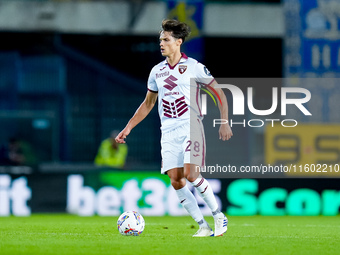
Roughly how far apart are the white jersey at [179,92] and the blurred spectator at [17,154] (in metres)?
8.59

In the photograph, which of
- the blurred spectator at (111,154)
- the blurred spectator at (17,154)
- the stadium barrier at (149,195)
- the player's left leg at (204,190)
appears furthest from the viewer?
the blurred spectator at (111,154)

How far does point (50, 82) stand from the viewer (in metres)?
23.6

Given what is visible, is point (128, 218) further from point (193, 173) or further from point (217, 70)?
point (217, 70)

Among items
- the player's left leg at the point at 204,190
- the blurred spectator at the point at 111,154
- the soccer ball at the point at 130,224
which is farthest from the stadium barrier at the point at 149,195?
the player's left leg at the point at 204,190

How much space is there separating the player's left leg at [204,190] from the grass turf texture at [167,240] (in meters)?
0.14

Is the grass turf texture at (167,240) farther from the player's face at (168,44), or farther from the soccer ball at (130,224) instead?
the player's face at (168,44)

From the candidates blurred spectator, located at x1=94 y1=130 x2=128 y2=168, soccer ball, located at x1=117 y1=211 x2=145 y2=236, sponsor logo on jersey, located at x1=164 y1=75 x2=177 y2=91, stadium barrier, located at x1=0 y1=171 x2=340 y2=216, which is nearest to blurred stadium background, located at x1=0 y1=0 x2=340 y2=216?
stadium barrier, located at x1=0 y1=171 x2=340 y2=216

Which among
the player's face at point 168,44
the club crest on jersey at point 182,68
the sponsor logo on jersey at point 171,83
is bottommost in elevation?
the sponsor logo on jersey at point 171,83

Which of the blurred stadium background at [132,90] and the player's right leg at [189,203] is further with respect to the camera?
the blurred stadium background at [132,90]

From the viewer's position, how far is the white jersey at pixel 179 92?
9000 mm

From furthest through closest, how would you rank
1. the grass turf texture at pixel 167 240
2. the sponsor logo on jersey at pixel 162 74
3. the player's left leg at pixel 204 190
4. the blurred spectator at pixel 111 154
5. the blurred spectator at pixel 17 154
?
the blurred spectator at pixel 111 154 → the blurred spectator at pixel 17 154 → the sponsor logo on jersey at pixel 162 74 → the player's left leg at pixel 204 190 → the grass turf texture at pixel 167 240

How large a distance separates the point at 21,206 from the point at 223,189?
141 inches

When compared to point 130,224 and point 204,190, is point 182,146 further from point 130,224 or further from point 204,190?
point 130,224

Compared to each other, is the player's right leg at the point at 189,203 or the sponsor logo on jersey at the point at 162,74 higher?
the sponsor logo on jersey at the point at 162,74
